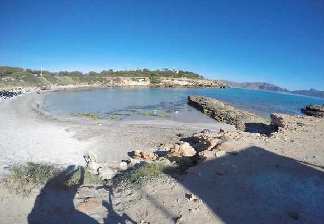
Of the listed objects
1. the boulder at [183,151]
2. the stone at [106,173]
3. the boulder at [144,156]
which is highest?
the boulder at [183,151]

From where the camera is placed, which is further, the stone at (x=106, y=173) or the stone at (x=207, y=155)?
the stone at (x=207, y=155)

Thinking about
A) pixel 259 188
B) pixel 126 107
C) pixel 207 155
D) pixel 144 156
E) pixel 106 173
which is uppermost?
pixel 207 155

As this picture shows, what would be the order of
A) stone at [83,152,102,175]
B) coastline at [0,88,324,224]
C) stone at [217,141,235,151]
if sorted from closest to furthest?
coastline at [0,88,324,224] < stone at [83,152,102,175] < stone at [217,141,235,151]

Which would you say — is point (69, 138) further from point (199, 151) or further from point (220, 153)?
point (220, 153)

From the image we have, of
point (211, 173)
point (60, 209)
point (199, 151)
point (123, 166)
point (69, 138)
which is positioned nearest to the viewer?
point (60, 209)

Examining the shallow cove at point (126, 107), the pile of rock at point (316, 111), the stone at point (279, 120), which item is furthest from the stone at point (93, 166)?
the pile of rock at point (316, 111)

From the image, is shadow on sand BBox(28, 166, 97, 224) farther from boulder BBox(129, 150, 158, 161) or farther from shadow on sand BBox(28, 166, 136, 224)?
boulder BBox(129, 150, 158, 161)

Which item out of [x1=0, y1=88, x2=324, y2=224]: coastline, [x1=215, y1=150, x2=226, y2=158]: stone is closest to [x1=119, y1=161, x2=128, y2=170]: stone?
[x1=0, y1=88, x2=324, y2=224]: coastline

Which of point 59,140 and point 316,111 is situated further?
point 316,111

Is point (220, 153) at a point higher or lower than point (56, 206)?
higher

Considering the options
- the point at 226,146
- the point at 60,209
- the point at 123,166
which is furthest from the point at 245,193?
the point at 60,209

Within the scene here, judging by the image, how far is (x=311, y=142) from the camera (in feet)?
54.9

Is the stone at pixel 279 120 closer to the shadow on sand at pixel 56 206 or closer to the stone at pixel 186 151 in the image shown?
the stone at pixel 186 151

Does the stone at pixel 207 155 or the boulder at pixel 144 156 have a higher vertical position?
the stone at pixel 207 155
